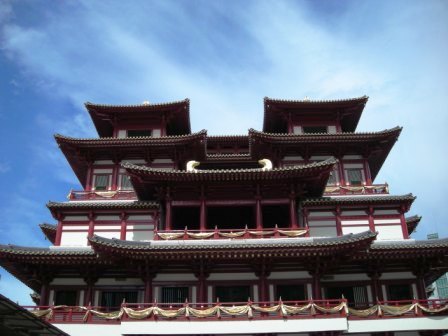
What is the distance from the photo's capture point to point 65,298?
29.9 m

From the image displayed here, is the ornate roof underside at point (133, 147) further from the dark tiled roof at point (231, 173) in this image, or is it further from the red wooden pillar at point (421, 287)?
the red wooden pillar at point (421, 287)

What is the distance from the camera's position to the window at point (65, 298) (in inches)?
1174

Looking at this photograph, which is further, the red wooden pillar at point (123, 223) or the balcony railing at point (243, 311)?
the red wooden pillar at point (123, 223)

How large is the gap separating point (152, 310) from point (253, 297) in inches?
246

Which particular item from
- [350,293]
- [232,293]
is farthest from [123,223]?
[350,293]

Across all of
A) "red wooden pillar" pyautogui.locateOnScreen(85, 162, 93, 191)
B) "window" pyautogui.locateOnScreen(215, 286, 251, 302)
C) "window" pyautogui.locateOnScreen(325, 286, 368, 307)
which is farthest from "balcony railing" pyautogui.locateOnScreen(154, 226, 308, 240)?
"red wooden pillar" pyautogui.locateOnScreen(85, 162, 93, 191)

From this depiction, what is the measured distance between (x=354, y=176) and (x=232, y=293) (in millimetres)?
14371

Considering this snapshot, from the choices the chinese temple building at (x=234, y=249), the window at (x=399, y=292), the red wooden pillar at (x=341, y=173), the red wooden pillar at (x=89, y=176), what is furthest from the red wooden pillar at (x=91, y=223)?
the window at (x=399, y=292)

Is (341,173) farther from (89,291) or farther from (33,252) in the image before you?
(33,252)

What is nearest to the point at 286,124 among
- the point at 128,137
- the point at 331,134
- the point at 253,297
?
the point at 331,134

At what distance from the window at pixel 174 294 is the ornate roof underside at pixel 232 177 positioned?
21.8 ft

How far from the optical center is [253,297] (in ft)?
94.0

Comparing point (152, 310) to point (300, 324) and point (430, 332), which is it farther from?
point (430, 332)

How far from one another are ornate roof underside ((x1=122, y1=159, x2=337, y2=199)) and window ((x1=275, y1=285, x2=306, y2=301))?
272 inches
